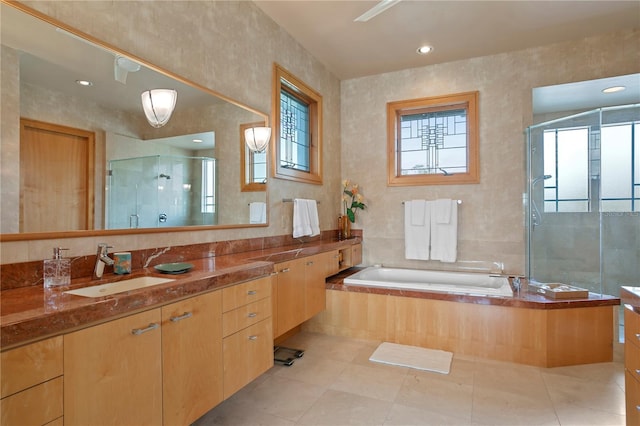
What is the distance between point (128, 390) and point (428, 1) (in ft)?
10.1

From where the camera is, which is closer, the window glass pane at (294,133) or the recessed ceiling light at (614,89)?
the window glass pane at (294,133)

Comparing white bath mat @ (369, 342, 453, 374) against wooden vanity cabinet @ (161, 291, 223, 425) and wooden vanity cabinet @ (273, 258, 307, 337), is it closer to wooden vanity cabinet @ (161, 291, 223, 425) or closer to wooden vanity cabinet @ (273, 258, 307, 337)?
wooden vanity cabinet @ (273, 258, 307, 337)

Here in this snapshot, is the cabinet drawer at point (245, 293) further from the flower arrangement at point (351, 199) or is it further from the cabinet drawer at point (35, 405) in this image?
the flower arrangement at point (351, 199)

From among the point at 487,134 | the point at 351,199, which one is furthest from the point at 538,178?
the point at 351,199

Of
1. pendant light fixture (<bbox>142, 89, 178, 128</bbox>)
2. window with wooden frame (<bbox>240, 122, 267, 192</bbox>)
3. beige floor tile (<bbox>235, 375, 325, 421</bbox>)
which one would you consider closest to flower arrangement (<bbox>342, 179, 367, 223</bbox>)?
window with wooden frame (<bbox>240, 122, 267, 192</bbox>)

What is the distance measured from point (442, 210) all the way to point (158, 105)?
9.58 ft

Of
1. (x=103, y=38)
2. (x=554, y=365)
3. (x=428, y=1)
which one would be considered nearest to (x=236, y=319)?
(x=103, y=38)

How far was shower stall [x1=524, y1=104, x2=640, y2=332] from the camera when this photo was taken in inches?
131

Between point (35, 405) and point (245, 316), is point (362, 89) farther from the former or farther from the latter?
point (35, 405)

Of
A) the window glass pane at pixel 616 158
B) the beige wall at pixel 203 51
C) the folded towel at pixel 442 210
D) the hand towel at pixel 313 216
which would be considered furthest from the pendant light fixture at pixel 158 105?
the window glass pane at pixel 616 158

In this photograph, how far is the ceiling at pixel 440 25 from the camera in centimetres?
273

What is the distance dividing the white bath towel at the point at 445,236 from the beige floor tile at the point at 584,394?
147cm

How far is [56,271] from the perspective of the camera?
141 cm

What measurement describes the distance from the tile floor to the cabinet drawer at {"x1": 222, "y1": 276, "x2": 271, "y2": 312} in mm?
710
